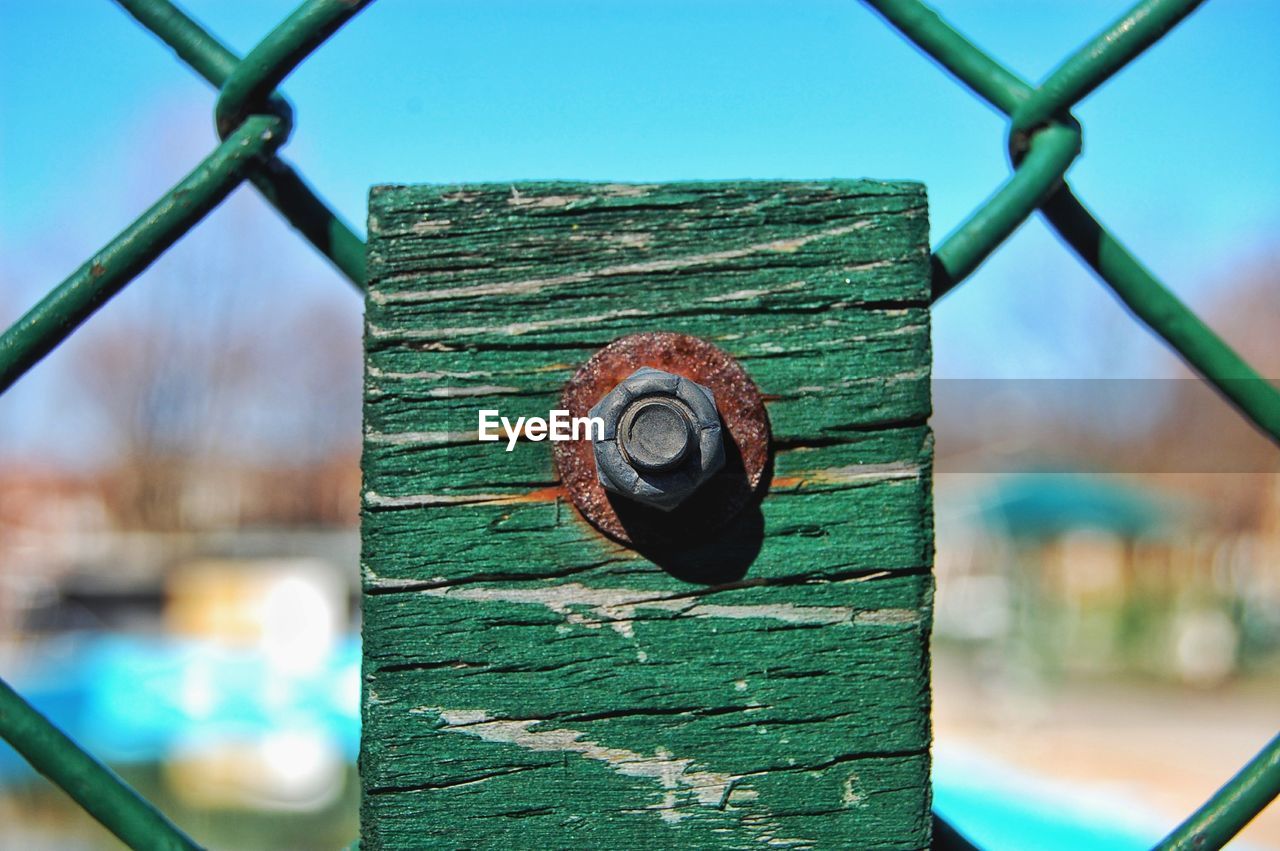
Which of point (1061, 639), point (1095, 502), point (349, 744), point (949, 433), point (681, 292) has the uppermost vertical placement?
point (949, 433)

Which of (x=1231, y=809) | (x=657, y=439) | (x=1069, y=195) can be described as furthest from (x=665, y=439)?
(x=1231, y=809)

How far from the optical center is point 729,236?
795 millimetres

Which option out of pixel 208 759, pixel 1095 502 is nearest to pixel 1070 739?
pixel 1095 502

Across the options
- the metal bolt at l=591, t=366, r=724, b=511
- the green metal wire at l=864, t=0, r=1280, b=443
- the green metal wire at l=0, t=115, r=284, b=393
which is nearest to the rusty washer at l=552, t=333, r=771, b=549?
the metal bolt at l=591, t=366, r=724, b=511

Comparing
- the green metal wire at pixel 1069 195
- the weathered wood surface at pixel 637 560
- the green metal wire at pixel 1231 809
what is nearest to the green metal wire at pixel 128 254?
the weathered wood surface at pixel 637 560

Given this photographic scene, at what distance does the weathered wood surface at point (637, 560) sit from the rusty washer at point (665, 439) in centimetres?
1

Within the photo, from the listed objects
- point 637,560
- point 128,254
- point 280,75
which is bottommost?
point 637,560

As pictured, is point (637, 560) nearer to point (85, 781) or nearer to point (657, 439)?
point (657, 439)

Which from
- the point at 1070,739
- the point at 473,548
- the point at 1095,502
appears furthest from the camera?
the point at 1095,502

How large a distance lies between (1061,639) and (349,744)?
1509 centimetres

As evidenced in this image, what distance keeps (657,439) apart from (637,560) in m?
0.09

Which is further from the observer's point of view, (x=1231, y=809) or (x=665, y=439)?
(x=1231, y=809)

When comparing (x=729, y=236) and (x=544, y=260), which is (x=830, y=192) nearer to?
(x=729, y=236)

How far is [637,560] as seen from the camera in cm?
78
